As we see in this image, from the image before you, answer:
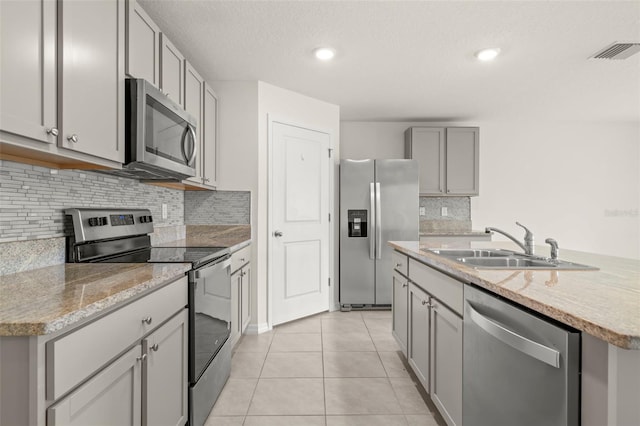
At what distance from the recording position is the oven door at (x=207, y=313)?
1683mm

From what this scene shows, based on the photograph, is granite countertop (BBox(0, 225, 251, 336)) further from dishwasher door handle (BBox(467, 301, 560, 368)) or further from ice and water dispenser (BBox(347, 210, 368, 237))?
ice and water dispenser (BBox(347, 210, 368, 237))

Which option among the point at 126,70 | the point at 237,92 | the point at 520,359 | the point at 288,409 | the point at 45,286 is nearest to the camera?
the point at 520,359

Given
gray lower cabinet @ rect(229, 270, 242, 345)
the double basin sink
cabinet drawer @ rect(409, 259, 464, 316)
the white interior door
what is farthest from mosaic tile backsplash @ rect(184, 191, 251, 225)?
the double basin sink

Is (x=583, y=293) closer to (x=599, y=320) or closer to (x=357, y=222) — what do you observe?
(x=599, y=320)

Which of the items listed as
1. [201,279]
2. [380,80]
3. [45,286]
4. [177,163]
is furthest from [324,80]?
[45,286]

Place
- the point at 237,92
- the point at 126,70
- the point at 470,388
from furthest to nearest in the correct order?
the point at 237,92, the point at 126,70, the point at 470,388

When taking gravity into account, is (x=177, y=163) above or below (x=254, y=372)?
above

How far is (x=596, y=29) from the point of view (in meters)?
2.41

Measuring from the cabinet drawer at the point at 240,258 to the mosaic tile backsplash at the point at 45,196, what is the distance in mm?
810

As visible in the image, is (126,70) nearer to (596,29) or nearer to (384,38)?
(384,38)

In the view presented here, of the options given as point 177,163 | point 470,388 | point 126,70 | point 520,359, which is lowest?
point 470,388

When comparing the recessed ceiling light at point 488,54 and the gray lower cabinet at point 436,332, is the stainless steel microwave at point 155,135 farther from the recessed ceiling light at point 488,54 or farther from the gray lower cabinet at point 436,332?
the recessed ceiling light at point 488,54

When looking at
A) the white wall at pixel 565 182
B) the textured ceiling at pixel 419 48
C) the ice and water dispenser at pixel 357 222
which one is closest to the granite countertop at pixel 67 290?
the textured ceiling at pixel 419 48

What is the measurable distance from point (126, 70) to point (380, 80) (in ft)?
7.72
